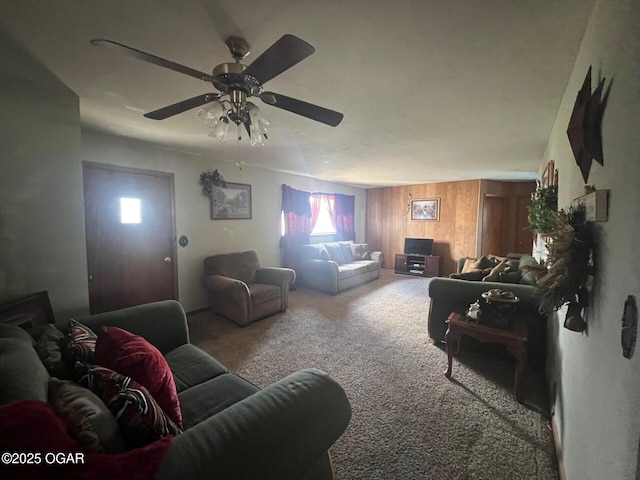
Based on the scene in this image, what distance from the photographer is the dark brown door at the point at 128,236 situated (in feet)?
9.65

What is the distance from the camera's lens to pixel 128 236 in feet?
10.5

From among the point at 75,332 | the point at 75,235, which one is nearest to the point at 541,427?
the point at 75,332

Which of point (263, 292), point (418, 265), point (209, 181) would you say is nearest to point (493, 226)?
point (418, 265)

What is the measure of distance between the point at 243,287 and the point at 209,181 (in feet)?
5.54

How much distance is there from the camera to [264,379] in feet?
7.55

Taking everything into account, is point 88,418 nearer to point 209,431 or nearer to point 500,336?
point 209,431

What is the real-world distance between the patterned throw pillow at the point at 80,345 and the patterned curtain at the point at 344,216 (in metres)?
5.64

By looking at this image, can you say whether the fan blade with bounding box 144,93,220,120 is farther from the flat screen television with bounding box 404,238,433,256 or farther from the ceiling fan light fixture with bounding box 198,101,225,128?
the flat screen television with bounding box 404,238,433,256

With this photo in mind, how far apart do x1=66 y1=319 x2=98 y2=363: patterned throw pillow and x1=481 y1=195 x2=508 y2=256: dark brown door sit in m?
6.83

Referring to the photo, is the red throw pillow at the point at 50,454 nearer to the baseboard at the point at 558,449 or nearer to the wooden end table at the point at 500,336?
the baseboard at the point at 558,449

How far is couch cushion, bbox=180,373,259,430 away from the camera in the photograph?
133cm

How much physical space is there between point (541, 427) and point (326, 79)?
8.74 ft

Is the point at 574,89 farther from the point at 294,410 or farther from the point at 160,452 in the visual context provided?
the point at 160,452

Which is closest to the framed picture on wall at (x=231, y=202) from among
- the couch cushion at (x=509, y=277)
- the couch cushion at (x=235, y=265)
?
the couch cushion at (x=235, y=265)
